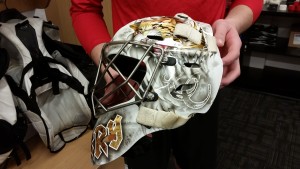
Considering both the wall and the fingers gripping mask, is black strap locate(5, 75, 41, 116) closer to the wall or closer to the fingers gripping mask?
the fingers gripping mask

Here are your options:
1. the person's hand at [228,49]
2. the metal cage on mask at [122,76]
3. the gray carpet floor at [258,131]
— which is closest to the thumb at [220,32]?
the person's hand at [228,49]

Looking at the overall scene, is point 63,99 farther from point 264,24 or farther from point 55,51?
point 264,24

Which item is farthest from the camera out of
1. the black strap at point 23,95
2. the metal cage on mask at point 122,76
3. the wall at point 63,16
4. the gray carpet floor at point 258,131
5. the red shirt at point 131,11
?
the wall at point 63,16

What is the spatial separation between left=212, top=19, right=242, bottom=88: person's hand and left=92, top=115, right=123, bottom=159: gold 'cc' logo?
24cm

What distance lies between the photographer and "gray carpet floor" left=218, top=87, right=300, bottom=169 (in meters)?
1.63

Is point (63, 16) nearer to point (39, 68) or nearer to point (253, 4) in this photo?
point (39, 68)

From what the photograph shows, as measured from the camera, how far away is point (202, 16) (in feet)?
2.18

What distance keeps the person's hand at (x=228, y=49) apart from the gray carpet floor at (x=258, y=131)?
122 centimetres

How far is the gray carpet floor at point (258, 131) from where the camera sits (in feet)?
5.35

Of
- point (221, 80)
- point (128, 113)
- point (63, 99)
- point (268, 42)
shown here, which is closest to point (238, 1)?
point (221, 80)

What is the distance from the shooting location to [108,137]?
557 millimetres

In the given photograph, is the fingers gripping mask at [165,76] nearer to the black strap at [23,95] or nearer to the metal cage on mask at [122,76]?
the metal cage on mask at [122,76]

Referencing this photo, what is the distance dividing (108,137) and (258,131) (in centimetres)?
160

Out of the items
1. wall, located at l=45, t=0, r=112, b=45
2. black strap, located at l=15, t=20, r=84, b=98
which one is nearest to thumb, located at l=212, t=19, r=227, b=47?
black strap, located at l=15, t=20, r=84, b=98
